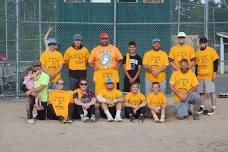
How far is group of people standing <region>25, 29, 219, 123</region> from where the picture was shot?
11.1 metres

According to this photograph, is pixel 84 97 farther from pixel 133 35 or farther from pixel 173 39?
pixel 173 39

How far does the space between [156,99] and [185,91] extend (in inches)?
28.1

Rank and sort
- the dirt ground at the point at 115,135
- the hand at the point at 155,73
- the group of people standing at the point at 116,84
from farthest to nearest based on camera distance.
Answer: the hand at the point at 155,73 < the group of people standing at the point at 116,84 < the dirt ground at the point at 115,135

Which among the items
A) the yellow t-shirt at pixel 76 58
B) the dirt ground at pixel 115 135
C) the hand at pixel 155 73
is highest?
the yellow t-shirt at pixel 76 58

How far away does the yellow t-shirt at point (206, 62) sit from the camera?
11.8 meters

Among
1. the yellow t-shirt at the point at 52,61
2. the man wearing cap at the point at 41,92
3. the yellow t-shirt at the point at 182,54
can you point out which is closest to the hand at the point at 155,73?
the yellow t-shirt at the point at 182,54

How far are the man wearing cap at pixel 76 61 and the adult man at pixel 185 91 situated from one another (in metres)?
2.21

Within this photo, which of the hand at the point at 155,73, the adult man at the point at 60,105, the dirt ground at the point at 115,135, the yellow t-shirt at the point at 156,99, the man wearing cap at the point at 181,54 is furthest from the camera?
the man wearing cap at the point at 181,54

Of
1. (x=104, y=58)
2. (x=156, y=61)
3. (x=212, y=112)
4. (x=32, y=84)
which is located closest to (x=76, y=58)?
(x=104, y=58)

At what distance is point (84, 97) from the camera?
36.6 ft

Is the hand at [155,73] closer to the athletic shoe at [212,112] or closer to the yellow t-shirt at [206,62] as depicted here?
the yellow t-shirt at [206,62]

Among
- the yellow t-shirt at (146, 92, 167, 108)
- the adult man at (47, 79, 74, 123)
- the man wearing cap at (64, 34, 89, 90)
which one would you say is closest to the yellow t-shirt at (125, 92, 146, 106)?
the yellow t-shirt at (146, 92, 167, 108)

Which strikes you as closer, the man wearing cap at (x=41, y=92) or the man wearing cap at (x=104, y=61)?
the man wearing cap at (x=41, y=92)

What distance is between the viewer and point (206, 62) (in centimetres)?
1184
